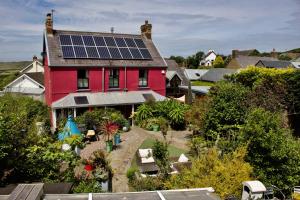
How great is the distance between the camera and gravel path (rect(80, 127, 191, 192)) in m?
13.7

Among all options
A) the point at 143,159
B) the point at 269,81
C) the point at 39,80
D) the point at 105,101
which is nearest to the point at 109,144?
the point at 143,159

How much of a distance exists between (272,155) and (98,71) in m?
17.8

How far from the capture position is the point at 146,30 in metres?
30.1

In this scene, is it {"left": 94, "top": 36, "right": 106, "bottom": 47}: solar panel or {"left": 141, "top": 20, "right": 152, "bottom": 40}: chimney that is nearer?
{"left": 94, "top": 36, "right": 106, "bottom": 47}: solar panel

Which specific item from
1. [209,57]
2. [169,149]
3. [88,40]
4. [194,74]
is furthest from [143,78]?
[209,57]

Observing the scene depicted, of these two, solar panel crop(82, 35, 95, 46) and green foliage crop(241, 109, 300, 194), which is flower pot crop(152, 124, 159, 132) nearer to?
solar panel crop(82, 35, 95, 46)

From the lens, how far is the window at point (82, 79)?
81.5 ft

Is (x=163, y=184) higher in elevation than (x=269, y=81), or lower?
lower

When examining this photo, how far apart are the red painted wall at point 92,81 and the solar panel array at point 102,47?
1.30 meters

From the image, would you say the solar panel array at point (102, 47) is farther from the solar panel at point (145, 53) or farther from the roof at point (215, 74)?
the roof at point (215, 74)

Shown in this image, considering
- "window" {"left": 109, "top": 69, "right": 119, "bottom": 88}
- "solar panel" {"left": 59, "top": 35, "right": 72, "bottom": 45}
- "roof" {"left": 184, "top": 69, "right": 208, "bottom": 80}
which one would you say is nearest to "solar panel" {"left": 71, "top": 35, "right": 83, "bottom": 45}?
"solar panel" {"left": 59, "top": 35, "right": 72, "bottom": 45}

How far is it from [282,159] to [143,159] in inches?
259

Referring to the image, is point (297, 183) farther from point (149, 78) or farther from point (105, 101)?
point (149, 78)

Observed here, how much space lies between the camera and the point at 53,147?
10.5 m
